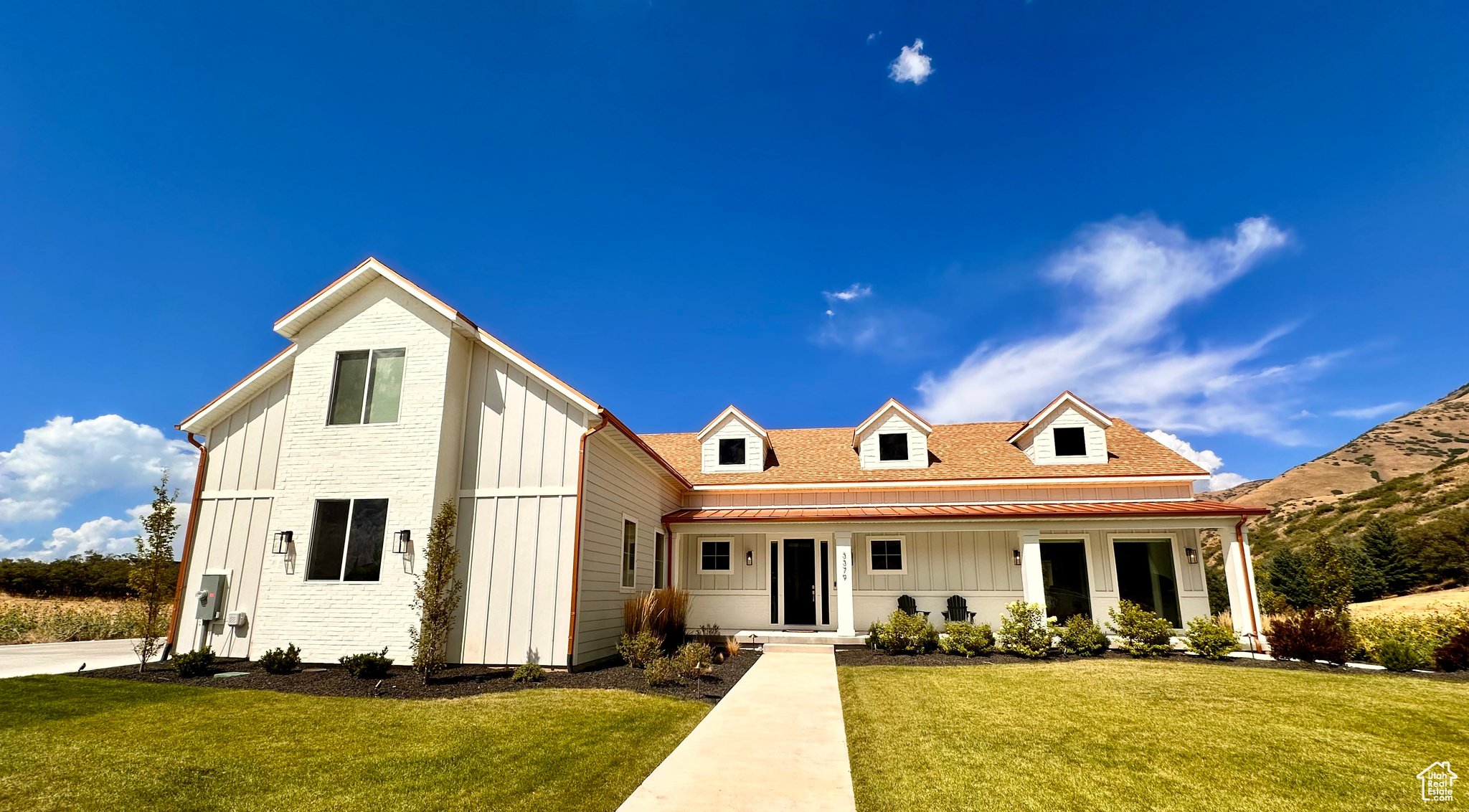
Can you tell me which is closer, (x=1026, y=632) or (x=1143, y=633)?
(x=1143, y=633)

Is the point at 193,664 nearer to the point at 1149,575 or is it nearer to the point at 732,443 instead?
the point at 732,443

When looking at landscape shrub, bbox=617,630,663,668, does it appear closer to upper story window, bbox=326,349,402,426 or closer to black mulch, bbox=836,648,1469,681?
black mulch, bbox=836,648,1469,681

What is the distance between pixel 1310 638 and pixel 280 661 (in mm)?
17681

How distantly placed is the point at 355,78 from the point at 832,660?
14680mm

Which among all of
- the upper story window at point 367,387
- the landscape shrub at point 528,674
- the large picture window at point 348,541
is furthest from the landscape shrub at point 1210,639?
the upper story window at point 367,387

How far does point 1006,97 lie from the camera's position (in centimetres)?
1409

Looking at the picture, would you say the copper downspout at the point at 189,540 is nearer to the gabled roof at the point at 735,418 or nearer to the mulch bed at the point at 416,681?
the mulch bed at the point at 416,681

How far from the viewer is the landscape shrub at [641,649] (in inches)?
406

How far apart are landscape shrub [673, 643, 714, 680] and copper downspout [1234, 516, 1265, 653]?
11464mm

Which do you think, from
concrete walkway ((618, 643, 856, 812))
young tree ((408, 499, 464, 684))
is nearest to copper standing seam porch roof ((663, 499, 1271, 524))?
concrete walkway ((618, 643, 856, 812))

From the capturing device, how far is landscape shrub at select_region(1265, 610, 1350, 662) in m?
11.2

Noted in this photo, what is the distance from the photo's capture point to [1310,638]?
37.8 ft

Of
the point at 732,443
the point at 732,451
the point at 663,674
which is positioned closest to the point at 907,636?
the point at 663,674

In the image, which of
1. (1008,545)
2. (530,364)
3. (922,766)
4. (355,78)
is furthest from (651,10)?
(1008,545)
